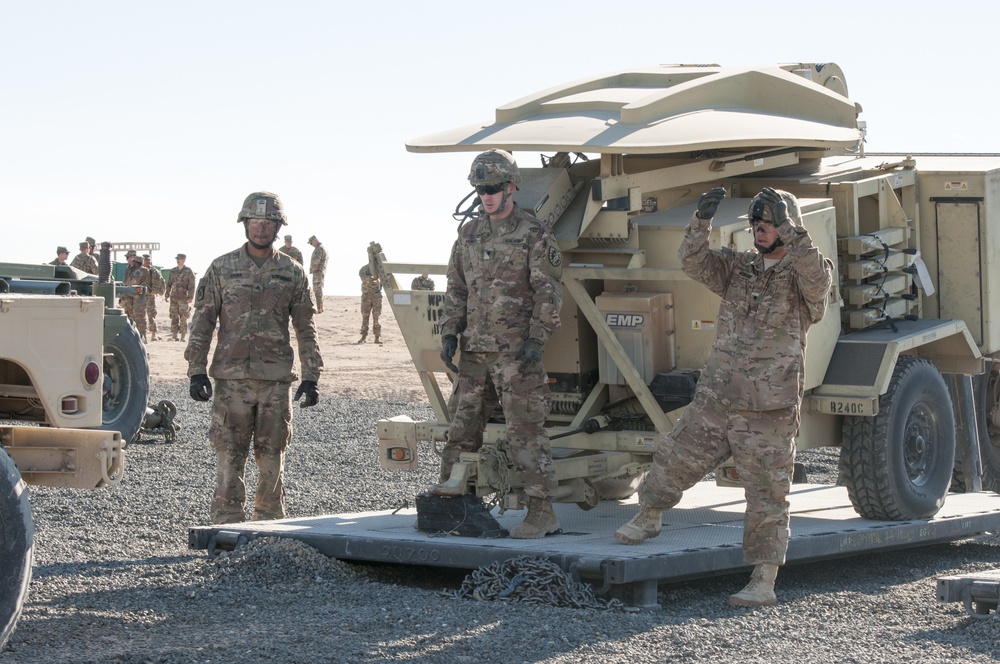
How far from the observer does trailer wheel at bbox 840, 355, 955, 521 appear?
887 cm

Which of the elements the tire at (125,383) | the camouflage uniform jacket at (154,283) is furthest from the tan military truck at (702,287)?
the camouflage uniform jacket at (154,283)

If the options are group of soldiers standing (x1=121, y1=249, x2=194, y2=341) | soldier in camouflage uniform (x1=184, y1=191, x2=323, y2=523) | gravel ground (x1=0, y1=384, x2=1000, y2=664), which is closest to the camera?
gravel ground (x1=0, y1=384, x2=1000, y2=664)

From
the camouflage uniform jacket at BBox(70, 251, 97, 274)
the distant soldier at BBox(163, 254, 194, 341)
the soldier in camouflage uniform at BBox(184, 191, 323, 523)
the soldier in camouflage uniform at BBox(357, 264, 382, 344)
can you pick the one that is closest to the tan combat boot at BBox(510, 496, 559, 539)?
the soldier in camouflage uniform at BBox(184, 191, 323, 523)

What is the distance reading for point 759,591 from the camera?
24.7ft

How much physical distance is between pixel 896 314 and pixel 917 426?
711 mm

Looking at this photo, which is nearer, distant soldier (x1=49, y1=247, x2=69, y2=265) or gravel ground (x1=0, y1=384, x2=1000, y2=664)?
gravel ground (x1=0, y1=384, x2=1000, y2=664)

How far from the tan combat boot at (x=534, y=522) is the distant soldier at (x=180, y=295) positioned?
2274 cm

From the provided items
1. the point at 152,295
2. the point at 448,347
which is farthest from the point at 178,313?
the point at 448,347

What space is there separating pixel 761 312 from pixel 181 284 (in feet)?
80.8

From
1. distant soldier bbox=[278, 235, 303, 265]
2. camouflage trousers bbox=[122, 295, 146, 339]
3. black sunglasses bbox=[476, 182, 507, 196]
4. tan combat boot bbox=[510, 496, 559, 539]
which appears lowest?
tan combat boot bbox=[510, 496, 559, 539]

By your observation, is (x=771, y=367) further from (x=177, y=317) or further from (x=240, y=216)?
(x=177, y=317)

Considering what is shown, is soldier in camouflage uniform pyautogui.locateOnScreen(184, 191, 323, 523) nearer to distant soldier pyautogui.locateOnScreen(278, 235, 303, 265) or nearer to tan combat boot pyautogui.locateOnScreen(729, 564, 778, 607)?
tan combat boot pyautogui.locateOnScreen(729, 564, 778, 607)

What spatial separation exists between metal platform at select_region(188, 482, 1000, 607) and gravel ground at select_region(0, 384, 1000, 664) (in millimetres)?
166

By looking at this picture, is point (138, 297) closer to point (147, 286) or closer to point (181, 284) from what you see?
point (147, 286)
